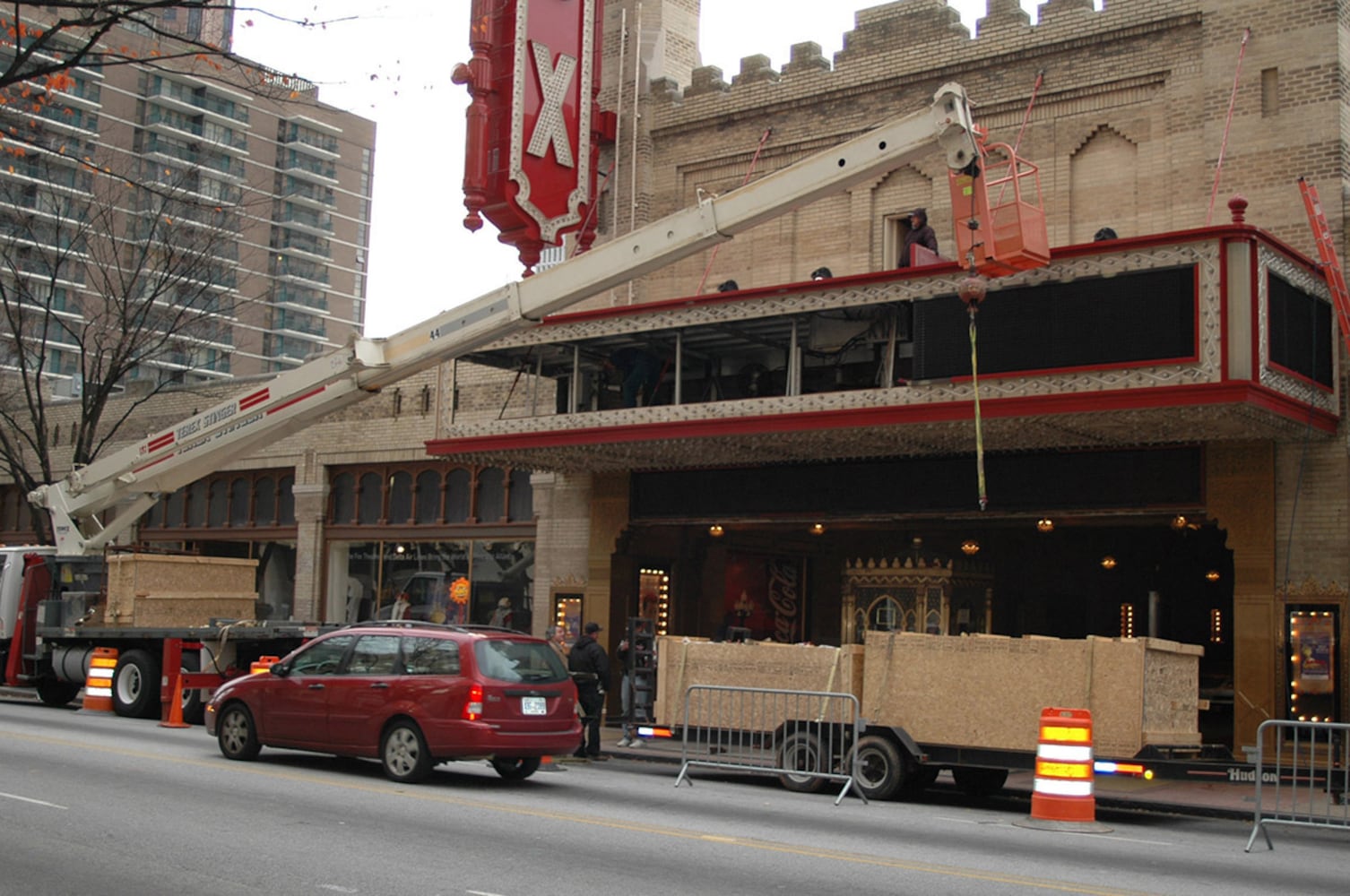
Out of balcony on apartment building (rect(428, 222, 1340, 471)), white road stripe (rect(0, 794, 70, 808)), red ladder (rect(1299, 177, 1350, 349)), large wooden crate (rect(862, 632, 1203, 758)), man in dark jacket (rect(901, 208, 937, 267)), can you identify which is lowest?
white road stripe (rect(0, 794, 70, 808))

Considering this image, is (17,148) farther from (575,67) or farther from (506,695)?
(575,67)

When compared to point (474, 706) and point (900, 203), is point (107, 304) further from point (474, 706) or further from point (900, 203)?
point (474, 706)

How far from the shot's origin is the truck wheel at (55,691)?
81.6 feet

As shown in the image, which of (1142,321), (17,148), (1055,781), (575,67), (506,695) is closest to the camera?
(17,148)

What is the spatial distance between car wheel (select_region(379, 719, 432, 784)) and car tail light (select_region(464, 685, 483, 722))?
562mm

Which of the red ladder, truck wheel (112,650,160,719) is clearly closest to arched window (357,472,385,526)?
truck wheel (112,650,160,719)

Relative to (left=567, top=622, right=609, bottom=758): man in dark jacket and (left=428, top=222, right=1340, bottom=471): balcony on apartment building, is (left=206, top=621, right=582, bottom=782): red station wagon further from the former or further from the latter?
(left=428, top=222, right=1340, bottom=471): balcony on apartment building

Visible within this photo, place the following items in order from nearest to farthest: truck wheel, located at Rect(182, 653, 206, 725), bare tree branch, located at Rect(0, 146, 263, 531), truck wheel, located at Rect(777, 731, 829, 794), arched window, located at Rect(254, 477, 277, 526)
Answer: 1. truck wheel, located at Rect(777, 731, 829, 794)
2. truck wheel, located at Rect(182, 653, 206, 725)
3. bare tree branch, located at Rect(0, 146, 263, 531)
4. arched window, located at Rect(254, 477, 277, 526)

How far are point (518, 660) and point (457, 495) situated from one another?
43.1 feet

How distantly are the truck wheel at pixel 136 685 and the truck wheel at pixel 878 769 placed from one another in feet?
39.1

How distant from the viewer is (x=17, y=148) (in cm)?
1170

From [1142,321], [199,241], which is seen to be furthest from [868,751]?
[199,241]

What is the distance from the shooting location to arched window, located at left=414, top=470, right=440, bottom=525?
2780 cm

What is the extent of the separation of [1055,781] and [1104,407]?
511 centimetres
